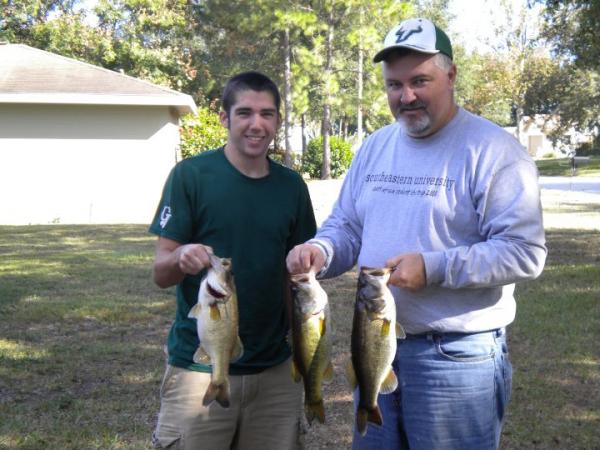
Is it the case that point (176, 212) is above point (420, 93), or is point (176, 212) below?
below

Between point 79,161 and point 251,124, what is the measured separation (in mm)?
18218

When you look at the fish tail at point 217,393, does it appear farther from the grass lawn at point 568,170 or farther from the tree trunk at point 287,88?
the grass lawn at point 568,170

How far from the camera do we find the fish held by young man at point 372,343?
2744 millimetres

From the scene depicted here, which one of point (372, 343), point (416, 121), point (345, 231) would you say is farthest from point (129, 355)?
point (416, 121)

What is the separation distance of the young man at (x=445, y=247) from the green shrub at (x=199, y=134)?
20.5 metres

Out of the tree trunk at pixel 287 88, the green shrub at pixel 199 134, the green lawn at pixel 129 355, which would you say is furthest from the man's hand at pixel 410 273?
the tree trunk at pixel 287 88

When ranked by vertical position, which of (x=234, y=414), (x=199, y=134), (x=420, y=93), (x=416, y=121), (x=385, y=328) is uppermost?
(x=199, y=134)

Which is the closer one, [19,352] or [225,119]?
[225,119]

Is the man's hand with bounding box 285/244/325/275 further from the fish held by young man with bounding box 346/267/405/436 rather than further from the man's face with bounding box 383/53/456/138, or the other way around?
the man's face with bounding box 383/53/456/138

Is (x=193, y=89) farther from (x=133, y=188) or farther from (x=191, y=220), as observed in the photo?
(x=191, y=220)

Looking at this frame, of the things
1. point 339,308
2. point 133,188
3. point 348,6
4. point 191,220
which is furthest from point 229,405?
point 348,6

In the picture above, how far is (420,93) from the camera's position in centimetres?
297

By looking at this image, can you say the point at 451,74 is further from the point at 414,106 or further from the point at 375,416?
the point at 375,416

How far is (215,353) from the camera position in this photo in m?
2.92
